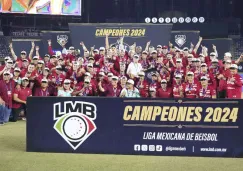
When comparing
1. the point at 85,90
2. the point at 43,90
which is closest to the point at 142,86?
the point at 85,90

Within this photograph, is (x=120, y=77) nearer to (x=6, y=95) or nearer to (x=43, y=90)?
(x=43, y=90)

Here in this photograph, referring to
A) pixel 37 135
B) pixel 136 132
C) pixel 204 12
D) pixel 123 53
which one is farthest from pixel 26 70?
pixel 204 12

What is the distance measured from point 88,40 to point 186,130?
44.1ft

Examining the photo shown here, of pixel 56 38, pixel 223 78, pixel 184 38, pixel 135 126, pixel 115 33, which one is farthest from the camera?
pixel 56 38

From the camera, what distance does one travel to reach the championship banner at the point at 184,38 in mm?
21734

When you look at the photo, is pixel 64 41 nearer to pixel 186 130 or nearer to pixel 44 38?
pixel 44 38

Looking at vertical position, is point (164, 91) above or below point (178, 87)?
below

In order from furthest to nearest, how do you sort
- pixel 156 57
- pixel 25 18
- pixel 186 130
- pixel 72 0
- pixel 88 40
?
1. pixel 25 18
2. pixel 72 0
3. pixel 88 40
4. pixel 156 57
5. pixel 186 130

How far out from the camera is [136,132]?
8688mm

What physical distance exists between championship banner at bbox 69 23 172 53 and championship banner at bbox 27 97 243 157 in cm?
1247

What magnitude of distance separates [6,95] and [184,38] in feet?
37.1

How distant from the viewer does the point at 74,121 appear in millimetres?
8820

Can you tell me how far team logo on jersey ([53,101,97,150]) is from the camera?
28.7ft

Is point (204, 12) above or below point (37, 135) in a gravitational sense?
above
